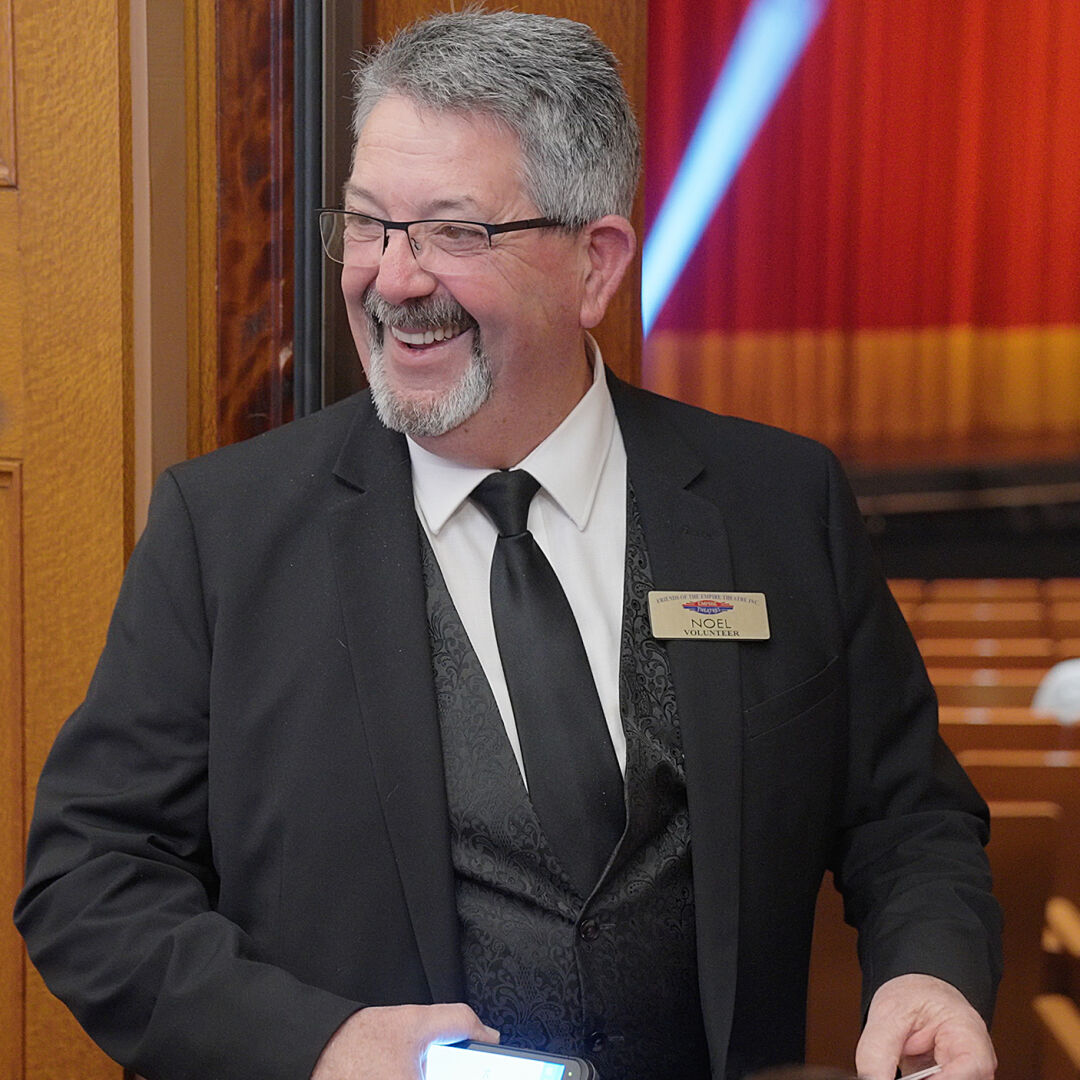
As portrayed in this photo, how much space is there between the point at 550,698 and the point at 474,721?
0.27ft

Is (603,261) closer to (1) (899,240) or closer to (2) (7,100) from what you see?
(2) (7,100)

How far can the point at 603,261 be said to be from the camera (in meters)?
1.50

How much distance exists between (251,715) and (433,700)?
188 millimetres

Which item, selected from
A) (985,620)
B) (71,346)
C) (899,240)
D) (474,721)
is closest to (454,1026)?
(474,721)

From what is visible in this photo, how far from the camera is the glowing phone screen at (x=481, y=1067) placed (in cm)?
108

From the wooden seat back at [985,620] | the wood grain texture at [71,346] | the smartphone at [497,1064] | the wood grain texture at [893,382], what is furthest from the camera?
the wood grain texture at [893,382]

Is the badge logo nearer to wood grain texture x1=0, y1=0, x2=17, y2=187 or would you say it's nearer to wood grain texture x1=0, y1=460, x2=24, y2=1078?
wood grain texture x1=0, y1=460, x2=24, y2=1078

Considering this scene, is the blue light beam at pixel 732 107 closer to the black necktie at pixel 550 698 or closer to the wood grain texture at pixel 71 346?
the wood grain texture at pixel 71 346

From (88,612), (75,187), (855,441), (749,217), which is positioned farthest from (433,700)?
(855,441)

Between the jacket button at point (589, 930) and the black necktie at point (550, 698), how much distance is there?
3 centimetres

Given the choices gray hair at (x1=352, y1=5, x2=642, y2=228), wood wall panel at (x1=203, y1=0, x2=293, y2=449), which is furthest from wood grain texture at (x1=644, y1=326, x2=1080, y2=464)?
gray hair at (x1=352, y1=5, x2=642, y2=228)

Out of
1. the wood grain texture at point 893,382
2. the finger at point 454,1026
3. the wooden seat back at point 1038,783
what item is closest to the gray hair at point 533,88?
the finger at point 454,1026

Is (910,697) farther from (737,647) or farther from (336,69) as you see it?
(336,69)

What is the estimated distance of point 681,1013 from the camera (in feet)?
4.62
